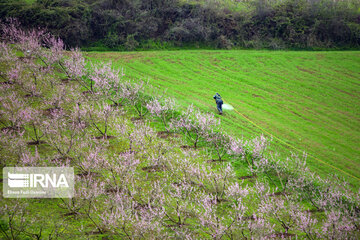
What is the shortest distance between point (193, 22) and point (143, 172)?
154ft

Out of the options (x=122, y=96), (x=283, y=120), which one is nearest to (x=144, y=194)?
(x=122, y=96)

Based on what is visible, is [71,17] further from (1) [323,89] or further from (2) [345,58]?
(2) [345,58]

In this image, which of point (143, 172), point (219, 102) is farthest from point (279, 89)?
point (143, 172)

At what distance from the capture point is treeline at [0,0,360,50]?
205ft

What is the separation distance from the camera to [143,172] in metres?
29.8

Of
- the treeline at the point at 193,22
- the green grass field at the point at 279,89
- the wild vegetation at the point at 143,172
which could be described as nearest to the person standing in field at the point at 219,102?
the green grass field at the point at 279,89

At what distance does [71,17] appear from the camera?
6259 centimetres

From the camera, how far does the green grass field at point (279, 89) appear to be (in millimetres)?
36000

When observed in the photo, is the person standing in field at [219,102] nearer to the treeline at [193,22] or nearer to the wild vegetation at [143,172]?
the wild vegetation at [143,172]

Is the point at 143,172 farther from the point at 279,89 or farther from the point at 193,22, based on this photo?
the point at 193,22

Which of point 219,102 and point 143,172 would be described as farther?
point 219,102

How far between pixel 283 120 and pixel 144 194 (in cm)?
2288

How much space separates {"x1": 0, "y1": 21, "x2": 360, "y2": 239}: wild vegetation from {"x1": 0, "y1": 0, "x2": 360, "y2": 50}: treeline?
58.6 ft

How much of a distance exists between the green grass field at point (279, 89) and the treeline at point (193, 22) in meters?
4.85
